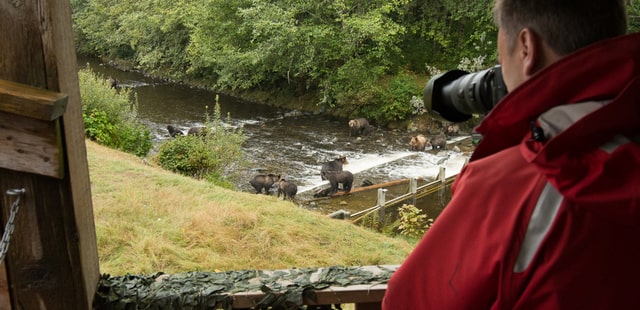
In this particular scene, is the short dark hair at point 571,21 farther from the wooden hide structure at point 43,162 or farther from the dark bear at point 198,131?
the dark bear at point 198,131

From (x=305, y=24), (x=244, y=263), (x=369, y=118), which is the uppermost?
(x=305, y=24)

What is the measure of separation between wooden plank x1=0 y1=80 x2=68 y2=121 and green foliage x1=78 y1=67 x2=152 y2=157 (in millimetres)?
11322

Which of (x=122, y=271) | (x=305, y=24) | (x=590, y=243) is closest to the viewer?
(x=590, y=243)

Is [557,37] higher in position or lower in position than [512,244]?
higher

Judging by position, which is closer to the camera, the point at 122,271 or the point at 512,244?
the point at 512,244

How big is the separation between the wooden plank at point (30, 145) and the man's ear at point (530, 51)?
1147 millimetres

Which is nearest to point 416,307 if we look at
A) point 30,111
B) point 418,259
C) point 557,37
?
point 418,259

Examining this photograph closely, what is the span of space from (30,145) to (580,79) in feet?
4.24

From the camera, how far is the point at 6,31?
1434mm

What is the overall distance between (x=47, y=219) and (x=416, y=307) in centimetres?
107

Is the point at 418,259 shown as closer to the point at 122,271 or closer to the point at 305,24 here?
the point at 122,271

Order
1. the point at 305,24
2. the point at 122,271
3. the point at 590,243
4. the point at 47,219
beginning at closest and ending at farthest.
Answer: the point at 590,243 < the point at 47,219 < the point at 122,271 < the point at 305,24

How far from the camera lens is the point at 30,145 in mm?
1494

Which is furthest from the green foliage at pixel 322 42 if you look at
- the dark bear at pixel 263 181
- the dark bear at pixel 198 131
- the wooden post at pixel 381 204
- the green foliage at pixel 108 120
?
the wooden post at pixel 381 204
